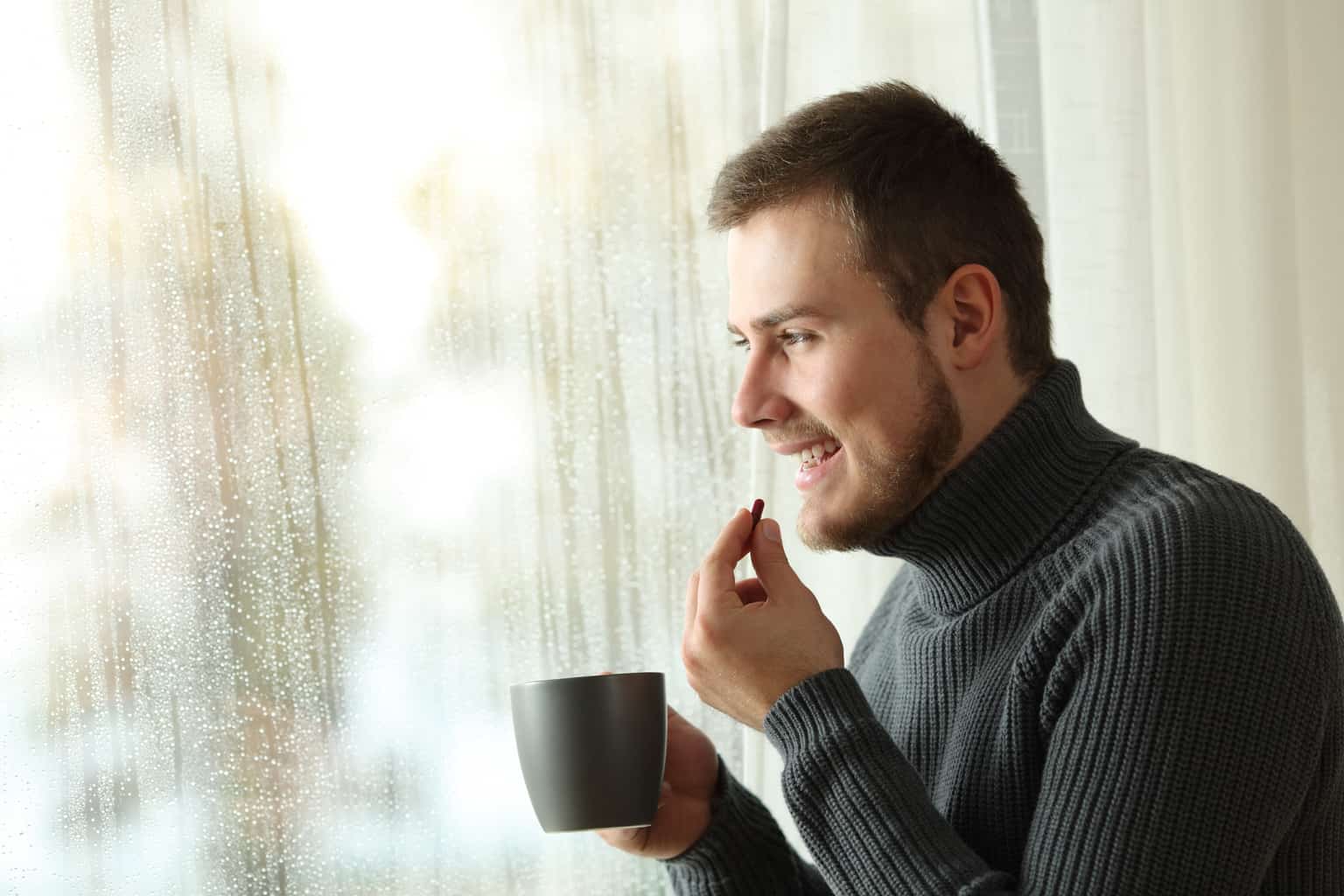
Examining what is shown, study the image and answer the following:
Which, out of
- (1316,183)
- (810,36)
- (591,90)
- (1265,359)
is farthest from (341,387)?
(1316,183)

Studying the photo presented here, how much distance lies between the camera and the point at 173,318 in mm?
1128

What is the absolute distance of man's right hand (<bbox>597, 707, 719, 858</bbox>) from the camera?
1051mm

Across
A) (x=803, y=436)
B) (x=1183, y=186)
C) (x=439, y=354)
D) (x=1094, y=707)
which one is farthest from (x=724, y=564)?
(x=1183, y=186)

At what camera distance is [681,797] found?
3.51 ft

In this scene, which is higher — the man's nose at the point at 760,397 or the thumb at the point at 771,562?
the man's nose at the point at 760,397

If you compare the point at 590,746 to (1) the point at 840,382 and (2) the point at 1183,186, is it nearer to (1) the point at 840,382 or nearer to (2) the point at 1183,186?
(1) the point at 840,382

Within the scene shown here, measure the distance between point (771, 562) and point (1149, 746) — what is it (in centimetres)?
30

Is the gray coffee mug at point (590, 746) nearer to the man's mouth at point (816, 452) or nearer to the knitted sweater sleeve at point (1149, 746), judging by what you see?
the knitted sweater sleeve at point (1149, 746)

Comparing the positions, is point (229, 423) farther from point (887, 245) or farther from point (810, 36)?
point (810, 36)

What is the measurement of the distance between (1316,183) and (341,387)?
113 cm

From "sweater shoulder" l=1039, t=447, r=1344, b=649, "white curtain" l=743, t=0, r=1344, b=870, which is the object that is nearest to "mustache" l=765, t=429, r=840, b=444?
"sweater shoulder" l=1039, t=447, r=1344, b=649

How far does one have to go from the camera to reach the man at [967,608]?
31.2 inches

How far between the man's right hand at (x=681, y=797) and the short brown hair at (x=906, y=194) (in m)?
0.39

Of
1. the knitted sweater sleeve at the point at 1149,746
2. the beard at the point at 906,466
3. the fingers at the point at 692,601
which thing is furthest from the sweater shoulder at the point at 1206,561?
the fingers at the point at 692,601
